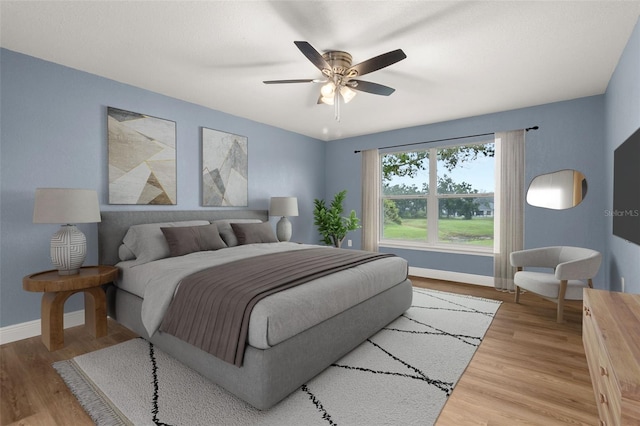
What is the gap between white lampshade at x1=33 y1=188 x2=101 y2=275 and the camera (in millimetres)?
2479

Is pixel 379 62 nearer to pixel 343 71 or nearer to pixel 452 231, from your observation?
pixel 343 71

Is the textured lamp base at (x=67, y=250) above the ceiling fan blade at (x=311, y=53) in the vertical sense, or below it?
below

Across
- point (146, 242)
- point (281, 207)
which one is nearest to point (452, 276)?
point (281, 207)

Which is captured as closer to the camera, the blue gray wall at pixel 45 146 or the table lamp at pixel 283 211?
the blue gray wall at pixel 45 146

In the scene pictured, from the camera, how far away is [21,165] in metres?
2.72

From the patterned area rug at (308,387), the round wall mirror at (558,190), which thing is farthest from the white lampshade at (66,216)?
the round wall mirror at (558,190)

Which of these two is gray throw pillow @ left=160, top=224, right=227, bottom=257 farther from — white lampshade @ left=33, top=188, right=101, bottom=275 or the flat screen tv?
the flat screen tv

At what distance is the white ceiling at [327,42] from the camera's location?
2.12 m

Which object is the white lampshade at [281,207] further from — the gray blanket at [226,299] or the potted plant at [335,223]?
the gray blanket at [226,299]

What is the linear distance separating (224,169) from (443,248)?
3655 mm

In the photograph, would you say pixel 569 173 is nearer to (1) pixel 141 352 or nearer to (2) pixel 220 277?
(2) pixel 220 277

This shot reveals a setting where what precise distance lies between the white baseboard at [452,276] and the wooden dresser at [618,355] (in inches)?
114

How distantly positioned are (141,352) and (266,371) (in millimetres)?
1386

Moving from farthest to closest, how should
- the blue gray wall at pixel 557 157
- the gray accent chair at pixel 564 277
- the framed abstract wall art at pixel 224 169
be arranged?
the framed abstract wall art at pixel 224 169, the blue gray wall at pixel 557 157, the gray accent chair at pixel 564 277
